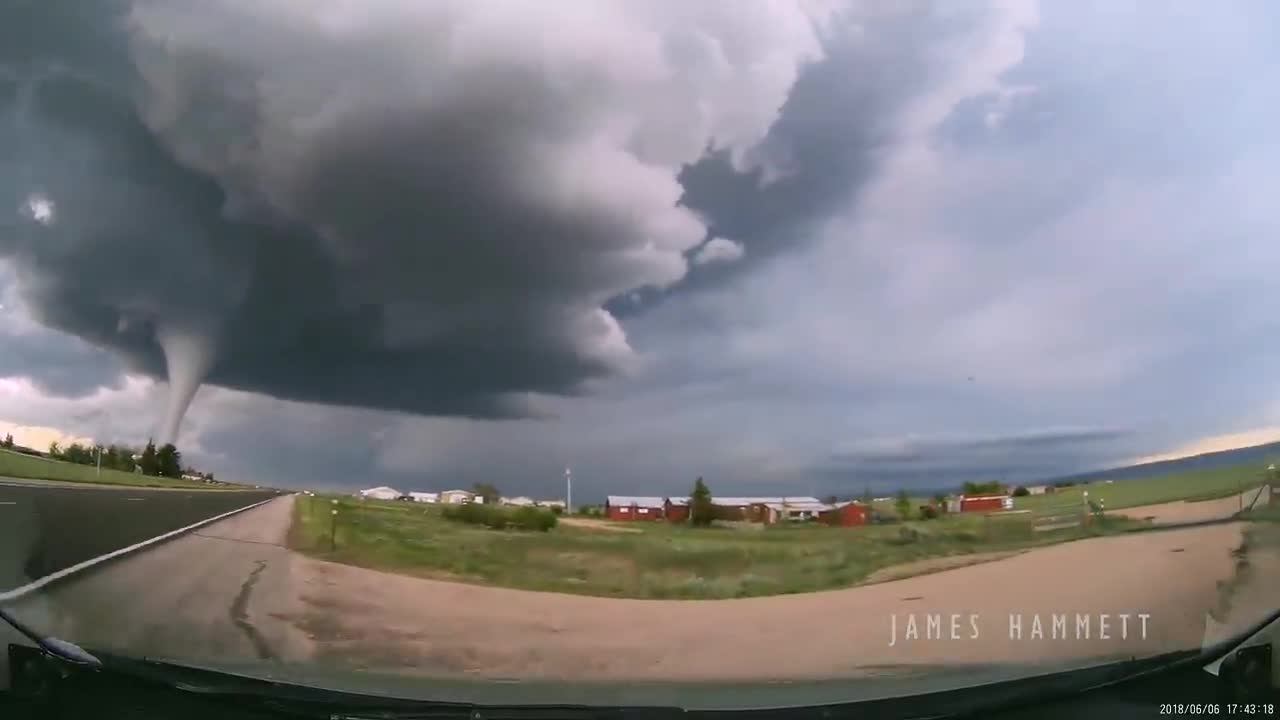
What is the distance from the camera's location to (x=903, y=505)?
116 inches

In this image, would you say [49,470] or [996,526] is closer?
[996,526]

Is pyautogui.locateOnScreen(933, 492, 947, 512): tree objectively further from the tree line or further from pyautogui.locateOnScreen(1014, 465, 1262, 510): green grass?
the tree line

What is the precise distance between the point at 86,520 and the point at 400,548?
155 cm

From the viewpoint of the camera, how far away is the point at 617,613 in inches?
110

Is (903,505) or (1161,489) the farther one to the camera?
(1161,489)

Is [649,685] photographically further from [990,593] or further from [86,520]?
[86,520]

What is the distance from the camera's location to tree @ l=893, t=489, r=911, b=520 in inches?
115

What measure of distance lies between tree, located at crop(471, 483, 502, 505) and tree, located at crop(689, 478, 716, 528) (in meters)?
0.75

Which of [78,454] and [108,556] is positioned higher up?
[78,454]

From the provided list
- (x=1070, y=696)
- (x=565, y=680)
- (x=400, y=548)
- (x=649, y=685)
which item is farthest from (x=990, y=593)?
(x=400, y=548)

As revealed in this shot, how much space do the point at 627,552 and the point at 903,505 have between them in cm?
111

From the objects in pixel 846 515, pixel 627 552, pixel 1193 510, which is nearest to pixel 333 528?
pixel 627 552

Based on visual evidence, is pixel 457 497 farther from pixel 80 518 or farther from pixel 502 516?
pixel 80 518

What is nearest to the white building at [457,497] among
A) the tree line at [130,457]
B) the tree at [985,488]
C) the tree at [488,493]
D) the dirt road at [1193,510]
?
the tree at [488,493]
